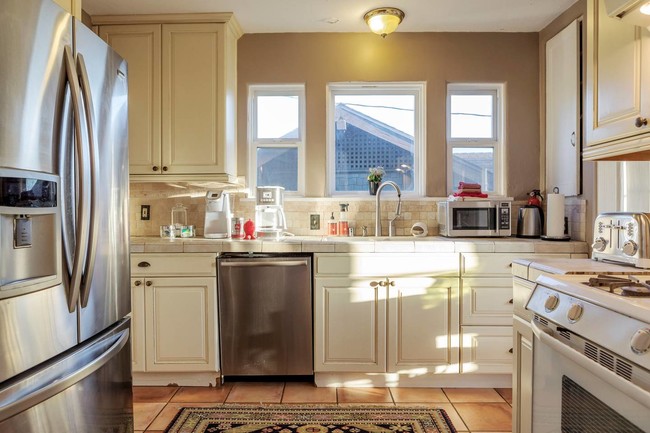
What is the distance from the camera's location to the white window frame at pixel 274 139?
3244 millimetres

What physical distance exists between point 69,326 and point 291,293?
58.9 inches

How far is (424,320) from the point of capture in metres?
2.59

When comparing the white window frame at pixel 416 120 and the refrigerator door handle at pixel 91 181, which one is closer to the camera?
the refrigerator door handle at pixel 91 181

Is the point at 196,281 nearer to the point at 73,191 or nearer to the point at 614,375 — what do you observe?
the point at 73,191

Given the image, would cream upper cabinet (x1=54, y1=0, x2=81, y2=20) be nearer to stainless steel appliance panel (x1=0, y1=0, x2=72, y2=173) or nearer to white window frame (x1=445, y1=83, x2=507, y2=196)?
stainless steel appliance panel (x1=0, y1=0, x2=72, y2=173)

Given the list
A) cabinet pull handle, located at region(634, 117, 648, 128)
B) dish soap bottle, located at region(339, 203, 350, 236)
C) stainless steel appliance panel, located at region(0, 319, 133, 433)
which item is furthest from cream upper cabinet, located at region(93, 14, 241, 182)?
cabinet pull handle, located at region(634, 117, 648, 128)

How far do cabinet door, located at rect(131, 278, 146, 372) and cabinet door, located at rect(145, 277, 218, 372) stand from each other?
3 cm

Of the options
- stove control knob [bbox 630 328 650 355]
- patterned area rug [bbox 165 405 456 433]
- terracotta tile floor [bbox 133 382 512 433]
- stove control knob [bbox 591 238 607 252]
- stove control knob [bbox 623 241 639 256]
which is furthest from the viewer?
terracotta tile floor [bbox 133 382 512 433]

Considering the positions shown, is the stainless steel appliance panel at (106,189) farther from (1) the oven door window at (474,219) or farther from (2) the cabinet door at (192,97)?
(1) the oven door window at (474,219)

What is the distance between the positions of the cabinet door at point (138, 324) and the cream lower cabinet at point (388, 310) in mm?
1069

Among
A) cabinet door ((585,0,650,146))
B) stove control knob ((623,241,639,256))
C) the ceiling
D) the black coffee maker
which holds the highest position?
the ceiling

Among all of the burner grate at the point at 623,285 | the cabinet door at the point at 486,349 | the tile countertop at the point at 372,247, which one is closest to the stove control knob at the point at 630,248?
the burner grate at the point at 623,285

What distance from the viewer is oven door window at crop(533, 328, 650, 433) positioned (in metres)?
0.98

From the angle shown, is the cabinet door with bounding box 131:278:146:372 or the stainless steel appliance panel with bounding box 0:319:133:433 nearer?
the stainless steel appliance panel with bounding box 0:319:133:433
